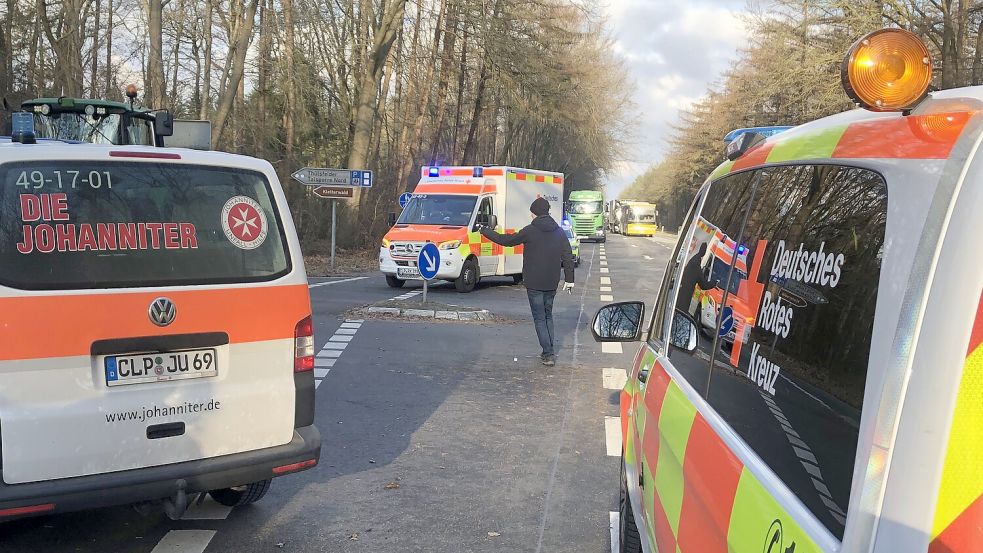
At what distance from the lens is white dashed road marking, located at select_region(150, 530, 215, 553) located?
4.30 m

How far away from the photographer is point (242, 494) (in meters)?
4.88

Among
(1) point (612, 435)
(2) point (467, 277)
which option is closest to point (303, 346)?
(1) point (612, 435)

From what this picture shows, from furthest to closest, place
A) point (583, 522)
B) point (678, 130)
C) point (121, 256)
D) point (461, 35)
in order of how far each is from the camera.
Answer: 1. point (678, 130)
2. point (461, 35)
3. point (583, 522)
4. point (121, 256)

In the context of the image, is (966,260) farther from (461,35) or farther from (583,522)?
(461,35)

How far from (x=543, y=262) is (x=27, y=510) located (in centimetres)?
691

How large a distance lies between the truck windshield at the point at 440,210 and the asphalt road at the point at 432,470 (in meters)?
7.84

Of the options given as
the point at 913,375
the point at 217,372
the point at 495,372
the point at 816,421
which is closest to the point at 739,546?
the point at 816,421

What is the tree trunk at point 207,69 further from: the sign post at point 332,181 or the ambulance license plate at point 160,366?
the ambulance license plate at point 160,366

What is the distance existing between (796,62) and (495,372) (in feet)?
60.8

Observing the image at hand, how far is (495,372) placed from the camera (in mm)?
9422

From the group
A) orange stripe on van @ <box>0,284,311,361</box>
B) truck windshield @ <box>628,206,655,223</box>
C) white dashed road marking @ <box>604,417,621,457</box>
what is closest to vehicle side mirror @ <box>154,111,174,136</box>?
white dashed road marking @ <box>604,417,621,457</box>

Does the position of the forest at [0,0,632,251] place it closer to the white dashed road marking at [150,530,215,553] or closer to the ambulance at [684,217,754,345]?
the white dashed road marking at [150,530,215,553]

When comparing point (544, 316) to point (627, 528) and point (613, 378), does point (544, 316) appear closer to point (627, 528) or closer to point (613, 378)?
point (613, 378)

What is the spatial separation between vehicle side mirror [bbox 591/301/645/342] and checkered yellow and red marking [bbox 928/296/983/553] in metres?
2.66
